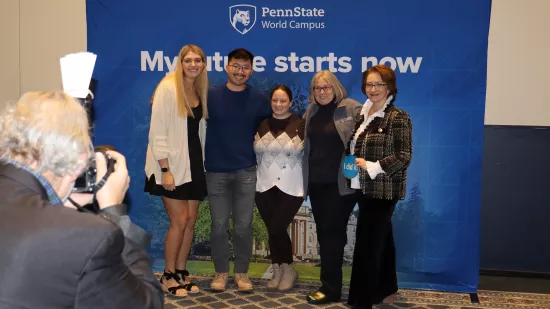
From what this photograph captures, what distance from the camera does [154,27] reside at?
422 cm

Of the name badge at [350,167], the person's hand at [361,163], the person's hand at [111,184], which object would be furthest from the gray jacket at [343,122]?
the person's hand at [111,184]

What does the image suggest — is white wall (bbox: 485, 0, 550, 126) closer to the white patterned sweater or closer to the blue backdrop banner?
the blue backdrop banner

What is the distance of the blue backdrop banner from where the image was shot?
393 cm

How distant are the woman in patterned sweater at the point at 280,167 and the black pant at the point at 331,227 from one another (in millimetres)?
162

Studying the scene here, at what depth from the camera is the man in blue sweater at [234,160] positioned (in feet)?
12.9

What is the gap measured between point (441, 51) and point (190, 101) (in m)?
1.74

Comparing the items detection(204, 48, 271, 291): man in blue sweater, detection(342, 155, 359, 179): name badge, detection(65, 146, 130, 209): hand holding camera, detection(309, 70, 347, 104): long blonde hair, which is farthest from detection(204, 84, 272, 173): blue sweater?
detection(65, 146, 130, 209): hand holding camera

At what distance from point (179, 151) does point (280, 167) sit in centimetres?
68

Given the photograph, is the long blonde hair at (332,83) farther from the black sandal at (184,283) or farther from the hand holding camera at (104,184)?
the hand holding camera at (104,184)

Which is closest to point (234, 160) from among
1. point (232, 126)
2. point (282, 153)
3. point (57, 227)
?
point (232, 126)

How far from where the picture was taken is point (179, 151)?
12.6ft

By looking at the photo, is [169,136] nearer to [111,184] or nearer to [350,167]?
[350,167]

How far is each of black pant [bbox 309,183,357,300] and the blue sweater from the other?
53 centimetres

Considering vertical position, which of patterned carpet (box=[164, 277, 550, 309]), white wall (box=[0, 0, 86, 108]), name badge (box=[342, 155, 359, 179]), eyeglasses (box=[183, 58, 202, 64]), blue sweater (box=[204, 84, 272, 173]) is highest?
white wall (box=[0, 0, 86, 108])
